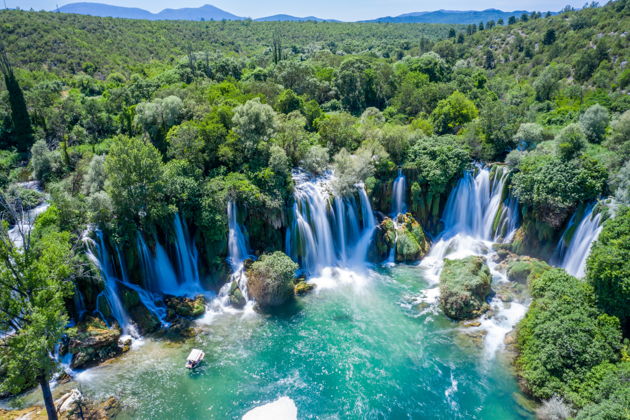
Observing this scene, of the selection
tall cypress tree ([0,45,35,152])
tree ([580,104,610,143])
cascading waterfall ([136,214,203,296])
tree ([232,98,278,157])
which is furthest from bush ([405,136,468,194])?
tall cypress tree ([0,45,35,152])

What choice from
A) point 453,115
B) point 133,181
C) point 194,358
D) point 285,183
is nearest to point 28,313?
point 194,358

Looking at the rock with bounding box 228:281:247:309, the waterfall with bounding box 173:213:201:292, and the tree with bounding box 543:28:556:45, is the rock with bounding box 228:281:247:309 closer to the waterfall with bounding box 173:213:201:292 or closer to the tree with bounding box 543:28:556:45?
the waterfall with bounding box 173:213:201:292

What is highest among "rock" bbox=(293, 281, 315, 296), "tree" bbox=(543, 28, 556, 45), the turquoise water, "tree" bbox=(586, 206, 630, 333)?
"tree" bbox=(543, 28, 556, 45)

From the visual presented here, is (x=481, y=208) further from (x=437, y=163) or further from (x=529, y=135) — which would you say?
(x=529, y=135)

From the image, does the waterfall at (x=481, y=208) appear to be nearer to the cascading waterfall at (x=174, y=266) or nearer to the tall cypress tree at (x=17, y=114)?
the cascading waterfall at (x=174, y=266)

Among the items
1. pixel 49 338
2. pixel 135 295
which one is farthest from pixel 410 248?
pixel 49 338
